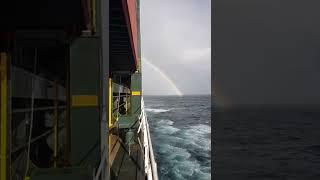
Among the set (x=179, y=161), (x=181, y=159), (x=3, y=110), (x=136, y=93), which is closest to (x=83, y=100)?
(x=3, y=110)

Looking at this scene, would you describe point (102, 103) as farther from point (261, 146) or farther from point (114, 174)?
point (261, 146)

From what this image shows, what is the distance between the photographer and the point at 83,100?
269 inches

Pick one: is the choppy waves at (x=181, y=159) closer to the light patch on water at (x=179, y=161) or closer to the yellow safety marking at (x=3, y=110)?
the light patch on water at (x=179, y=161)

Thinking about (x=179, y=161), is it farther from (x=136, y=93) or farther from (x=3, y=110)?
(x=3, y=110)

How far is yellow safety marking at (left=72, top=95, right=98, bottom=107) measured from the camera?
22.4 ft

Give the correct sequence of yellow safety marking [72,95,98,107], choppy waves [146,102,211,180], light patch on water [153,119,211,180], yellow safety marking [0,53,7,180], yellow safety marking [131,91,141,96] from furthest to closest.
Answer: yellow safety marking [131,91,141,96], choppy waves [146,102,211,180], light patch on water [153,119,211,180], yellow safety marking [72,95,98,107], yellow safety marking [0,53,7,180]

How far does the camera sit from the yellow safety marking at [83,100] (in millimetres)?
6820

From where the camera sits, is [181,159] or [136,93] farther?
[136,93]

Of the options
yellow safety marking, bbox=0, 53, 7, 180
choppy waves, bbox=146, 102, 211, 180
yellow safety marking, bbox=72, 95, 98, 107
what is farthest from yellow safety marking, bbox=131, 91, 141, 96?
yellow safety marking, bbox=0, 53, 7, 180

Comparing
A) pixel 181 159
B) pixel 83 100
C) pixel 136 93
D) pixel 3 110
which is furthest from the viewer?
pixel 136 93

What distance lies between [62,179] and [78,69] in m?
3.01

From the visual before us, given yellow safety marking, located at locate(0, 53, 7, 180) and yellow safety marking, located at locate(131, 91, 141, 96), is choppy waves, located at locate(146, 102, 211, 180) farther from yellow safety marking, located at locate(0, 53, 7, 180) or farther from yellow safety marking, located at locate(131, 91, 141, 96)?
yellow safety marking, located at locate(0, 53, 7, 180)

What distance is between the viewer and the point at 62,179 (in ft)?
14.4

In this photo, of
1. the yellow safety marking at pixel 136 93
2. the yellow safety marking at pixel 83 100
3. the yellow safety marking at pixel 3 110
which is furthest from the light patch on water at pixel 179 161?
the yellow safety marking at pixel 3 110
